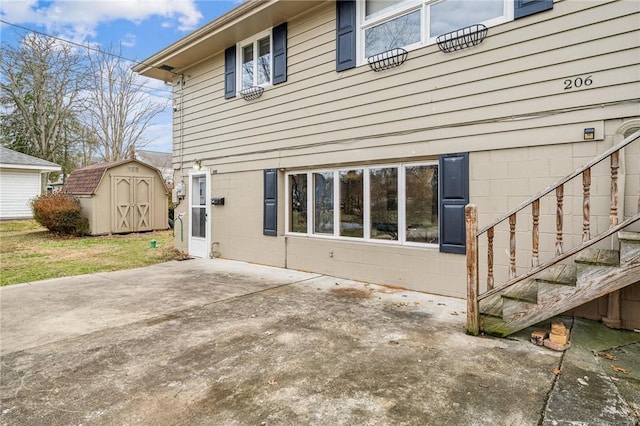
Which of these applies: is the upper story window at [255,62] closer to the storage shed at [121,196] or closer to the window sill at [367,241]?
the window sill at [367,241]

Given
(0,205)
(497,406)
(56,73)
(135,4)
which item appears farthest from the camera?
(56,73)

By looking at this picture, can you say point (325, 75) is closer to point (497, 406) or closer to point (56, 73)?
point (497, 406)

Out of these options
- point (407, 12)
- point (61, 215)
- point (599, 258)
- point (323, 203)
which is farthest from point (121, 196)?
point (599, 258)

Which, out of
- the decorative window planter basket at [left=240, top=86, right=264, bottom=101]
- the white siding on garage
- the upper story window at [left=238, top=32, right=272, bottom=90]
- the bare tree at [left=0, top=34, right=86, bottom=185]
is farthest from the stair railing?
the bare tree at [left=0, top=34, right=86, bottom=185]

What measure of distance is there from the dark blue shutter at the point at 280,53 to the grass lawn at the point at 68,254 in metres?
4.45

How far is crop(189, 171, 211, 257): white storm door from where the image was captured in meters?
7.73

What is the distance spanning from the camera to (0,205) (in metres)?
15.5

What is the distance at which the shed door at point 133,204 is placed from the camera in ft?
39.3

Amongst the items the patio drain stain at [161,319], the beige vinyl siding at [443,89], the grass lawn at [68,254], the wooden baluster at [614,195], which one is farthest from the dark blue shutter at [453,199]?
the grass lawn at [68,254]

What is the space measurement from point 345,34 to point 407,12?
968 millimetres

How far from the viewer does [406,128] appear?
4.77 metres

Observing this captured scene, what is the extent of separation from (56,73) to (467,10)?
22.5 metres

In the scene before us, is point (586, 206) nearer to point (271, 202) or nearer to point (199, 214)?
point (271, 202)

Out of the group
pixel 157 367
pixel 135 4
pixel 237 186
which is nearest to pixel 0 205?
pixel 135 4
